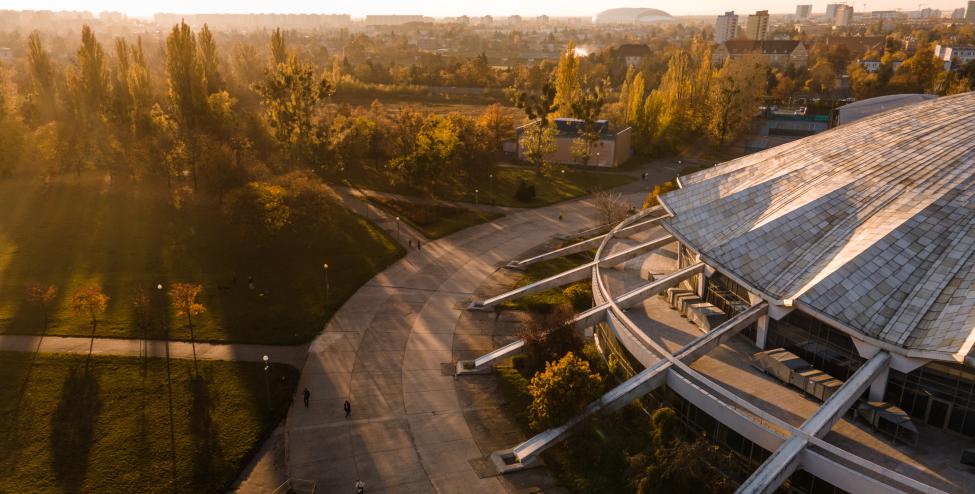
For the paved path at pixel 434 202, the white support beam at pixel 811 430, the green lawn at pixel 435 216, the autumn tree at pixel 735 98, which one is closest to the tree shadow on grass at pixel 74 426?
the white support beam at pixel 811 430

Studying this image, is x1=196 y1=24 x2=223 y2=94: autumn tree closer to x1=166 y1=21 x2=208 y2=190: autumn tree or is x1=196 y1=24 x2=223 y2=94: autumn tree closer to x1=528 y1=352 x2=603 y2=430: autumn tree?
x1=166 y1=21 x2=208 y2=190: autumn tree

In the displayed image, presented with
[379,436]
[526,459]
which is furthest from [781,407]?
[379,436]

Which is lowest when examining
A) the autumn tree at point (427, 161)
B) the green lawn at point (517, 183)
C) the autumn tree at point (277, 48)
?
the green lawn at point (517, 183)

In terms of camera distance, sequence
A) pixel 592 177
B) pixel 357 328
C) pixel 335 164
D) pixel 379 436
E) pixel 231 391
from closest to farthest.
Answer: pixel 379 436 → pixel 231 391 → pixel 357 328 → pixel 335 164 → pixel 592 177

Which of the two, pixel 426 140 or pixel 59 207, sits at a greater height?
pixel 426 140

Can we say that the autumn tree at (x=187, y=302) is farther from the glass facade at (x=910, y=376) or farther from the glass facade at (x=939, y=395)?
the glass facade at (x=939, y=395)

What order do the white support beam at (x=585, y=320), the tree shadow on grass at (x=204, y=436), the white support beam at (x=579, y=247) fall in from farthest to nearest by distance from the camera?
the white support beam at (x=579, y=247)
the white support beam at (x=585, y=320)
the tree shadow on grass at (x=204, y=436)

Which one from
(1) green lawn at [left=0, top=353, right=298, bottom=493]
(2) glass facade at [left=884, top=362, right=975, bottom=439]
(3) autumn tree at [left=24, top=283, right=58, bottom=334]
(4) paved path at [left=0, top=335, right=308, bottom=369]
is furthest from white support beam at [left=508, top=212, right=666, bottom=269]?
(3) autumn tree at [left=24, top=283, right=58, bottom=334]

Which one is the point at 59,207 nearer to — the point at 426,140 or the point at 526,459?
the point at 426,140
